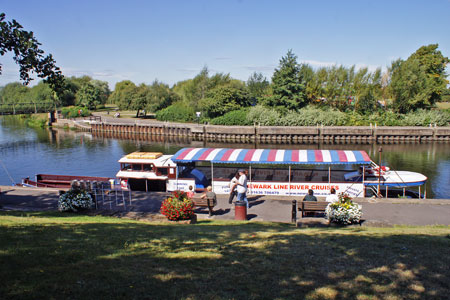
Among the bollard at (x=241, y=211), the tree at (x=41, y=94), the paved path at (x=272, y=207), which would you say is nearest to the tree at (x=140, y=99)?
the tree at (x=41, y=94)

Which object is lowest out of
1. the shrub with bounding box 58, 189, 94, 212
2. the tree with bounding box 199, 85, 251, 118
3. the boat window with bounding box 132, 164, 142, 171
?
the shrub with bounding box 58, 189, 94, 212

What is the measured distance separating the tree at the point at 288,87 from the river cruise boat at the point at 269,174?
51096mm

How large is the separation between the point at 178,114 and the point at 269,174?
6486 cm

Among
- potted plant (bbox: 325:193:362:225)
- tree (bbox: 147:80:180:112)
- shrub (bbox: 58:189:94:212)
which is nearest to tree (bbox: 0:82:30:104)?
tree (bbox: 147:80:180:112)

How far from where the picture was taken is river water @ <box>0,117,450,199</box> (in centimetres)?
3840

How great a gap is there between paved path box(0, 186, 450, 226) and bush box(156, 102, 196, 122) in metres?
64.3

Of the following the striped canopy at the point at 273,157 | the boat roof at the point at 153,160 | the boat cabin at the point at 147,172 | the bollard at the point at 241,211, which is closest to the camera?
the bollard at the point at 241,211

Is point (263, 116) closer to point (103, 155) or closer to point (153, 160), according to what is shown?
point (103, 155)

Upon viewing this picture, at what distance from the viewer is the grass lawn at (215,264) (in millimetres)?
6738

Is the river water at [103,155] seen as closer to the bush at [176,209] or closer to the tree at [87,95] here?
the bush at [176,209]

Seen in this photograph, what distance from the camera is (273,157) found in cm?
2147

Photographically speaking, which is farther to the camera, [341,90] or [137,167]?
[341,90]

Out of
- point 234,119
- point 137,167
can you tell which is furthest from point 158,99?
point 137,167

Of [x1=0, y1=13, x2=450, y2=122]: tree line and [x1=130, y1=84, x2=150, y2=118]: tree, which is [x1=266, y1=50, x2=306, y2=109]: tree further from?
[x1=130, y1=84, x2=150, y2=118]: tree
